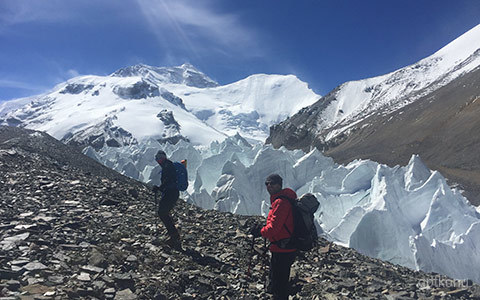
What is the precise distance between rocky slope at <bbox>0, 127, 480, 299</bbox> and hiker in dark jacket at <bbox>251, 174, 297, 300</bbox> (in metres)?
0.31

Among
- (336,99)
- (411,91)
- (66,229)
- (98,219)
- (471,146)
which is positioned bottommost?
(66,229)

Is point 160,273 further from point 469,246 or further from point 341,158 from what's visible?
point 341,158

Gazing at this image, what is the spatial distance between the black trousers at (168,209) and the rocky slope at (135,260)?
13.5 inches

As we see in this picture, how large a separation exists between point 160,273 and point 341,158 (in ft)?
223

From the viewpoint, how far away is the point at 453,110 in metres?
66.7

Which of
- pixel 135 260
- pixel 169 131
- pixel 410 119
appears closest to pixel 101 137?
pixel 169 131

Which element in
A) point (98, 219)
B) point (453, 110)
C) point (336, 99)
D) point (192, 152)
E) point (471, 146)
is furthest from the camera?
point (336, 99)

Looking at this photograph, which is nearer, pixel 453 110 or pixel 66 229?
pixel 66 229

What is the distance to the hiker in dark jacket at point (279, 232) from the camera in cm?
470

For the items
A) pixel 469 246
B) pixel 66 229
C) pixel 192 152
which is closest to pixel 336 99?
pixel 192 152

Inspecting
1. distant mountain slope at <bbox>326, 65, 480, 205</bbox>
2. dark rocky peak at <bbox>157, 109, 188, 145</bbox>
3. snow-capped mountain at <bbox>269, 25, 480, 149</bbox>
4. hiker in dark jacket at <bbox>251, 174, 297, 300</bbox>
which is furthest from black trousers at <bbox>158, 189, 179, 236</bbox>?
dark rocky peak at <bbox>157, 109, 188, 145</bbox>

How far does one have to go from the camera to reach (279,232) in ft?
15.4

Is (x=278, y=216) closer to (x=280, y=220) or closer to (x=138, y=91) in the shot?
(x=280, y=220)

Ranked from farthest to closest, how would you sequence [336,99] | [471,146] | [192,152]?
1. [336,99]
2. [471,146]
3. [192,152]
